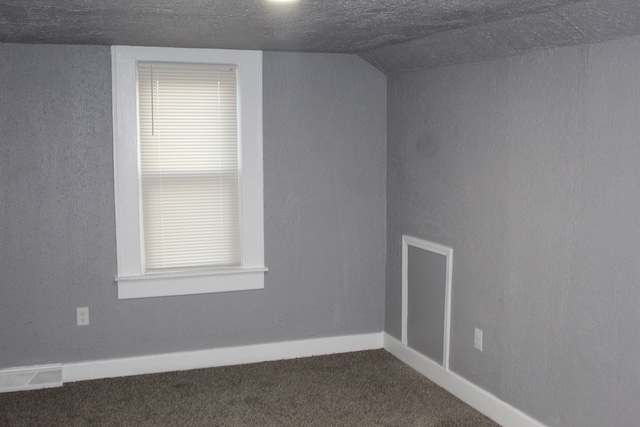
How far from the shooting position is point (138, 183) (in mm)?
4047

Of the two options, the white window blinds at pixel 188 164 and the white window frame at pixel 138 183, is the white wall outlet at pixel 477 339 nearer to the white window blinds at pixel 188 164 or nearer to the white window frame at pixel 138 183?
the white window frame at pixel 138 183

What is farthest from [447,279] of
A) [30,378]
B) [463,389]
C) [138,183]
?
[30,378]

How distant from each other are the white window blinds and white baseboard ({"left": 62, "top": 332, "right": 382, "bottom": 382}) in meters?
0.57

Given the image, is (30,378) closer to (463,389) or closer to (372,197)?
(372,197)

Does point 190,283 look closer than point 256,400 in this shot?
No

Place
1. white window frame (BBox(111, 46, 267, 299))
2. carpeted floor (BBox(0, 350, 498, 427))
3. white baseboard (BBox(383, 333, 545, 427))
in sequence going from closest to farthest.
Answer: white baseboard (BBox(383, 333, 545, 427)), carpeted floor (BBox(0, 350, 498, 427)), white window frame (BBox(111, 46, 267, 299))

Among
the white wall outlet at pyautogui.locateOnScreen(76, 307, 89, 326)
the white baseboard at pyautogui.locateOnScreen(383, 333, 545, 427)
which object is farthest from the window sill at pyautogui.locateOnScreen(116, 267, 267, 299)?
the white baseboard at pyautogui.locateOnScreen(383, 333, 545, 427)

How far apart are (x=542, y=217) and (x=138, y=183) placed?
2.29m

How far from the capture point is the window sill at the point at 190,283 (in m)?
4.10

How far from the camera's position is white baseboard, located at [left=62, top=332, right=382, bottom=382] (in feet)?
13.4

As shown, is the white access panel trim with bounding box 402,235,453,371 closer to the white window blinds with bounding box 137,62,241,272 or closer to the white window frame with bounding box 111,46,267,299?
the white window frame with bounding box 111,46,267,299

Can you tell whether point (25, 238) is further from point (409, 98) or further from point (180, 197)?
point (409, 98)

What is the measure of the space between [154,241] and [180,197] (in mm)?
311

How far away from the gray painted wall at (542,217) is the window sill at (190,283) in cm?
111
